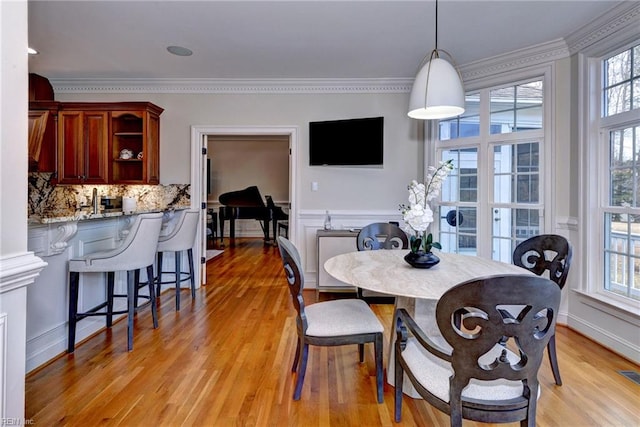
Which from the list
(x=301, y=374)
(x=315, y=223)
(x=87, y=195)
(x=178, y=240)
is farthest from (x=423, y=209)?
(x=87, y=195)

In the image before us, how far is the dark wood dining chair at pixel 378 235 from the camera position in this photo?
111 inches

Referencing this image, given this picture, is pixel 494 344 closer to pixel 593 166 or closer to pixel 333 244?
pixel 593 166

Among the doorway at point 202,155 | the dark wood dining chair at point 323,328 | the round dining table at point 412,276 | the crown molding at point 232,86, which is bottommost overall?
the dark wood dining chair at point 323,328

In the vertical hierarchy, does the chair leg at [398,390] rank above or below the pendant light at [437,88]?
below

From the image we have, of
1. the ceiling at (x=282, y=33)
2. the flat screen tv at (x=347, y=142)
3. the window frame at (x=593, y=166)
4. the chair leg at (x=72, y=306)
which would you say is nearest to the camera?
the chair leg at (x=72, y=306)

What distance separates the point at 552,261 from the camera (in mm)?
2143

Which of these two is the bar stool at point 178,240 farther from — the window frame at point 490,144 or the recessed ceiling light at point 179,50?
the window frame at point 490,144

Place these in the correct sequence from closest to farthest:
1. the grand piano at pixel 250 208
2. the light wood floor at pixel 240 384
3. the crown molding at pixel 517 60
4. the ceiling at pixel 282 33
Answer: the light wood floor at pixel 240 384 < the ceiling at pixel 282 33 < the crown molding at pixel 517 60 < the grand piano at pixel 250 208

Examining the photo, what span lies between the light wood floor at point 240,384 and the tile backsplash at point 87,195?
1696 millimetres

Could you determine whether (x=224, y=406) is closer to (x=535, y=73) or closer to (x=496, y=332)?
(x=496, y=332)

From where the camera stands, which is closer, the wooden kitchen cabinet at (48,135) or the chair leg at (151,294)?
the chair leg at (151,294)

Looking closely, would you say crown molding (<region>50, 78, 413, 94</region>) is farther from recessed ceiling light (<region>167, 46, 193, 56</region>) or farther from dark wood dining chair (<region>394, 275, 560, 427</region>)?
dark wood dining chair (<region>394, 275, 560, 427</region>)

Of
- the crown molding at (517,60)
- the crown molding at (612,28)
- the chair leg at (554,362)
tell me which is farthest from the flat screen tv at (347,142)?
the chair leg at (554,362)

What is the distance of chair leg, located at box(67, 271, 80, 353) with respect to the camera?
97.2 inches
